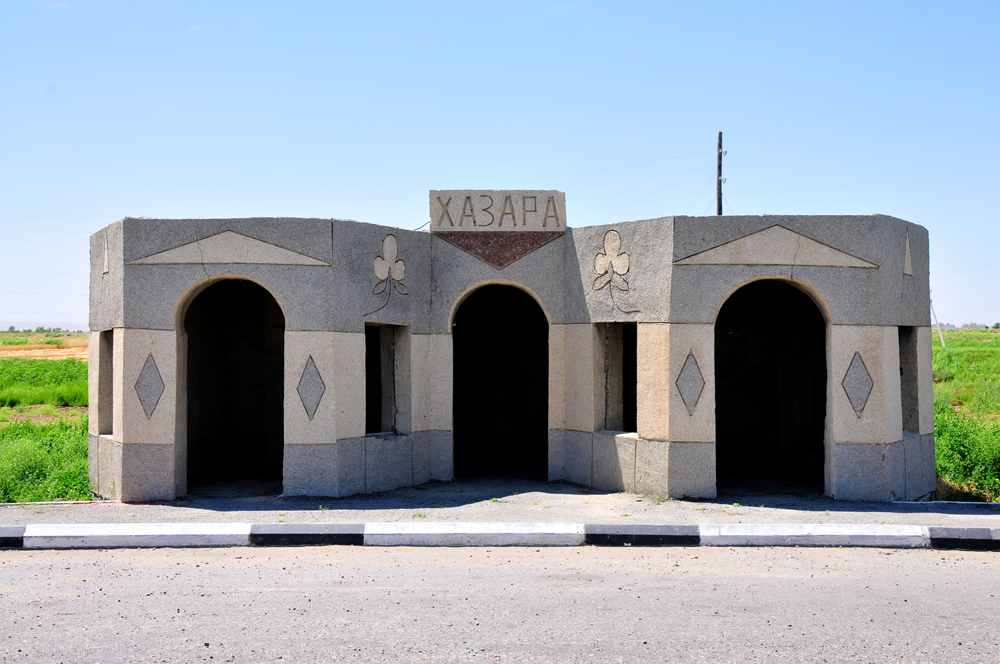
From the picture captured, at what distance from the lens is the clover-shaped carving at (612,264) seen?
38.4 feet

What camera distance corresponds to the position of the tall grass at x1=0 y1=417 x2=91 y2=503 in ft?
40.8

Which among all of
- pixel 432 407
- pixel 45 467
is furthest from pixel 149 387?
pixel 45 467

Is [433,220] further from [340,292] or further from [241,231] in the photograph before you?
[241,231]

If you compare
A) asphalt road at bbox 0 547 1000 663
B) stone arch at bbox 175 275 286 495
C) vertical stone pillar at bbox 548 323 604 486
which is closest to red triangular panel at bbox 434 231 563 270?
vertical stone pillar at bbox 548 323 604 486

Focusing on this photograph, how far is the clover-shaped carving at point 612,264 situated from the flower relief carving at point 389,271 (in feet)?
9.41

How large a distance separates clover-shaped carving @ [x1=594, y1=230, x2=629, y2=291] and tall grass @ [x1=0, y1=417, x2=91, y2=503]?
26.7 ft

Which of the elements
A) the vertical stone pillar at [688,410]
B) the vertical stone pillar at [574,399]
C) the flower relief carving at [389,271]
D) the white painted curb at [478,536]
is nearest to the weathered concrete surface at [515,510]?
the vertical stone pillar at [688,410]

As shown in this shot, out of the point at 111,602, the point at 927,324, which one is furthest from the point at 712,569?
the point at 927,324

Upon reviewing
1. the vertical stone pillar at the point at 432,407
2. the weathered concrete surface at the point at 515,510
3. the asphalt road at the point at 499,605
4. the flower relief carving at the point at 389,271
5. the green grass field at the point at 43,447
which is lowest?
the asphalt road at the point at 499,605

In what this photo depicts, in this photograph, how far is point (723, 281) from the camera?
11.1 metres

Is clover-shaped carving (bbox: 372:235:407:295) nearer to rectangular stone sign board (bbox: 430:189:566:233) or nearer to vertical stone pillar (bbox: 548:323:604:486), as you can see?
rectangular stone sign board (bbox: 430:189:566:233)

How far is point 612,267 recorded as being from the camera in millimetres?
11844

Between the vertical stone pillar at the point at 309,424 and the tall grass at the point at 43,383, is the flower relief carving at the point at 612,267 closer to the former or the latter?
the vertical stone pillar at the point at 309,424

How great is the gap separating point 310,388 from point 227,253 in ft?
7.00
